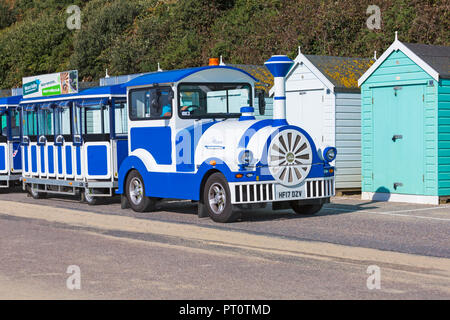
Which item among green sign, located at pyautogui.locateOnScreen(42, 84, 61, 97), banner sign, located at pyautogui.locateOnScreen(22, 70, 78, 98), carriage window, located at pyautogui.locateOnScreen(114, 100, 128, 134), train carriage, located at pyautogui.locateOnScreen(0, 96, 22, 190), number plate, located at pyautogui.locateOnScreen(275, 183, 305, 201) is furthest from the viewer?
train carriage, located at pyautogui.locateOnScreen(0, 96, 22, 190)

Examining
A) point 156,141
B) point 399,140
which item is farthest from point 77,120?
point 399,140

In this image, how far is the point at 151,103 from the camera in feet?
48.5

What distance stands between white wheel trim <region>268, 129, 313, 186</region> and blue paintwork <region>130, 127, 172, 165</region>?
7.35 feet

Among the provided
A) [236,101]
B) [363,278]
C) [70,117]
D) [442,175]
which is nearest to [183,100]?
[236,101]

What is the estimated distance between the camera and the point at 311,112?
61.3 feet

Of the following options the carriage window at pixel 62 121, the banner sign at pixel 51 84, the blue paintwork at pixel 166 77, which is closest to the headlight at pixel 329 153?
the blue paintwork at pixel 166 77

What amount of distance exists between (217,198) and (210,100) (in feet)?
6.92

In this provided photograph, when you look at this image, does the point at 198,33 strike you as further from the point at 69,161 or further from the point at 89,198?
the point at 89,198

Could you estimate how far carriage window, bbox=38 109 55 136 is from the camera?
18.5 meters

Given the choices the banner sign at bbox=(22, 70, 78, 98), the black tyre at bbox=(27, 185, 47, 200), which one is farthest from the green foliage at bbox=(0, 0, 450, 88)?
the black tyre at bbox=(27, 185, 47, 200)

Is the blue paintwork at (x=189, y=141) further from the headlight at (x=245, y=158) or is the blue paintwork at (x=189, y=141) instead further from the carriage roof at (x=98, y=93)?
the carriage roof at (x=98, y=93)

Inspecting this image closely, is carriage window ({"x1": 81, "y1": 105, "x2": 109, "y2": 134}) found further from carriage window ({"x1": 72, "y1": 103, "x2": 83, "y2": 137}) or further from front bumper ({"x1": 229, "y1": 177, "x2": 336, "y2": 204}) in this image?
front bumper ({"x1": 229, "y1": 177, "x2": 336, "y2": 204})

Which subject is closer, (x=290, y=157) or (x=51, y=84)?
(x=290, y=157)

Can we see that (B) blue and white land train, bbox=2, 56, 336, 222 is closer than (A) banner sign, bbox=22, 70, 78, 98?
Yes
